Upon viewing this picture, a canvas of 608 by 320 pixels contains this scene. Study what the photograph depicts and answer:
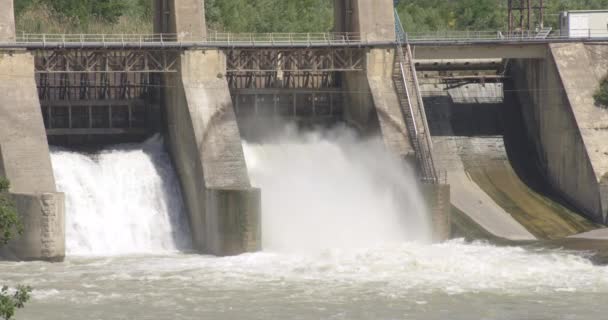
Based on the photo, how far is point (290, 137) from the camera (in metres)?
42.5

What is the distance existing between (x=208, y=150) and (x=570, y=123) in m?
12.0

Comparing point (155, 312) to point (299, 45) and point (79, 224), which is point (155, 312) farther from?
point (299, 45)

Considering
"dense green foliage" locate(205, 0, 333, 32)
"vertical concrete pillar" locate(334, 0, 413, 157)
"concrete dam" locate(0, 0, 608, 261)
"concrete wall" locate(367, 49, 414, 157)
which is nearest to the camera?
"concrete dam" locate(0, 0, 608, 261)

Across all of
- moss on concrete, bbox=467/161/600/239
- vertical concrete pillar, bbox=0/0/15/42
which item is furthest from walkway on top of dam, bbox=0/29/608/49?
moss on concrete, bbox=467/161/600/239

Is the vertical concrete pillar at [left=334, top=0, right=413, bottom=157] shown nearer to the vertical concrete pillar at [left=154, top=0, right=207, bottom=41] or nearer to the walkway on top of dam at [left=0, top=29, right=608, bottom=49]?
the walkway on top of dam at [left=0, top=29, right=608, bottom=49]

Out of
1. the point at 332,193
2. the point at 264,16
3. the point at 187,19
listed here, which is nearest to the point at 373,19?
the point at 332,193

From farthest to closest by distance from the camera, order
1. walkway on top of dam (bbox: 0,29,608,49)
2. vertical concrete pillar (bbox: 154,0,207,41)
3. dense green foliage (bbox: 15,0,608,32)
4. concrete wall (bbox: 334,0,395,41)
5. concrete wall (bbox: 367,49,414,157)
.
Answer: dense green foliage (bbox: 15,0,608,32)
concrete wall (bbox: 334,0,395,41)
concrete wall (bbox: 367,49,414,157)
vertical concrete pillar (bbox: 154,0,207,41)
walkway on top of dam (bbox: 0,29,608,49)

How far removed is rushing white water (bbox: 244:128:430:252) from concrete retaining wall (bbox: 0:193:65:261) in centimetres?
623

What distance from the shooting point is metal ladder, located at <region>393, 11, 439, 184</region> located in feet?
129

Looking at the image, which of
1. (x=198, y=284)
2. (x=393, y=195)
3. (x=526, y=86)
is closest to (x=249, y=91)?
(x=393, y=195)

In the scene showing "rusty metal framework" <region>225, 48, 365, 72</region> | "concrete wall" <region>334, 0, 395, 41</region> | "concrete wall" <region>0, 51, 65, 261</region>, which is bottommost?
"concrete wall" <region>0, 51, 65, 261</region>

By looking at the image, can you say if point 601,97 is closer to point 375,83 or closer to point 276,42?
point 375,83

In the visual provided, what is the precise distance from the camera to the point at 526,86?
146ft

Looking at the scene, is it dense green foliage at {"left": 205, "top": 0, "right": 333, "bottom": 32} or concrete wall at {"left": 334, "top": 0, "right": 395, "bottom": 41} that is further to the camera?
dense green foliage at {"left": 205, "top": 0, "right": 333, "bottom": 32}
